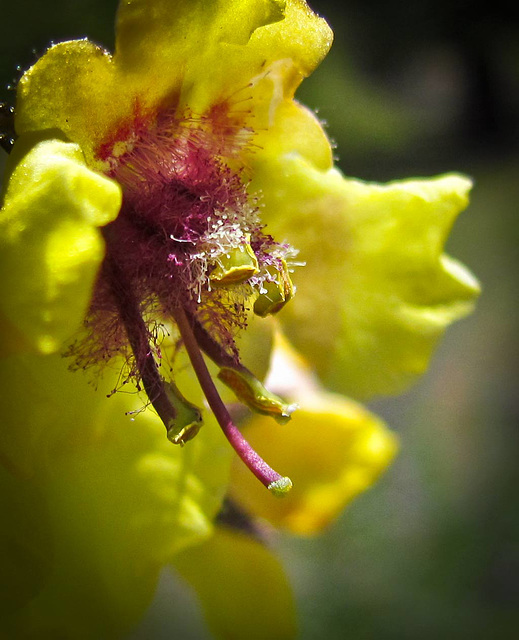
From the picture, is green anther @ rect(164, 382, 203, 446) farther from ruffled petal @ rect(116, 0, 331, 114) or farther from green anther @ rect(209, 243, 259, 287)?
ruffled petal @ rect(116, 0, 331, 114)

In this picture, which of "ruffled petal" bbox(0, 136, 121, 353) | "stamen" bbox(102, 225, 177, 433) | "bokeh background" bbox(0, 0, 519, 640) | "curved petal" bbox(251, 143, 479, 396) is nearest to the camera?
"ruffled petal" bbox(0, 136, 121, 353)

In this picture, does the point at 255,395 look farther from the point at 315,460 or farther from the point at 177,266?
the point at 315,460

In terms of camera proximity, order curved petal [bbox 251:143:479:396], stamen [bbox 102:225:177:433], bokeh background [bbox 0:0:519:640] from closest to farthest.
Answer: stamen [bbox 102:225:177:433]
curved petal [bbox 251:143:479:396]
bokeh background [bbox 0:0:519:640]

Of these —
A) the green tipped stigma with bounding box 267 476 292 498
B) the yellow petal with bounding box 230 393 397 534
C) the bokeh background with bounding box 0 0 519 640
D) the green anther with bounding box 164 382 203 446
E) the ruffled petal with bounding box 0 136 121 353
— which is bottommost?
the bokeh background with bounding box 0 0 519 640

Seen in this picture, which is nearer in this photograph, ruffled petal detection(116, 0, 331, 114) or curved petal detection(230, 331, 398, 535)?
Result: ruffled petal detection(116, 0, 331, 114)

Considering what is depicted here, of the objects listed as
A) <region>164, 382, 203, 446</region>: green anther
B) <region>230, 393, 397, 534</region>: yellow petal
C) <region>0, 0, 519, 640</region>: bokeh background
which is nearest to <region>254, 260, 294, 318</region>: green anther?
<region>164, 382, 203, 446</region>: green anther

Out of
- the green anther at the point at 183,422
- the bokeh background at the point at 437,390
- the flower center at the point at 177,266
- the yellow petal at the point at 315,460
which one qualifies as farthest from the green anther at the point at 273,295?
the bokeh background at the point at 437,390

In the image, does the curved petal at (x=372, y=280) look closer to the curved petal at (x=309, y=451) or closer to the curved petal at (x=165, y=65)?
the curved petal at (x=309, y=451)
